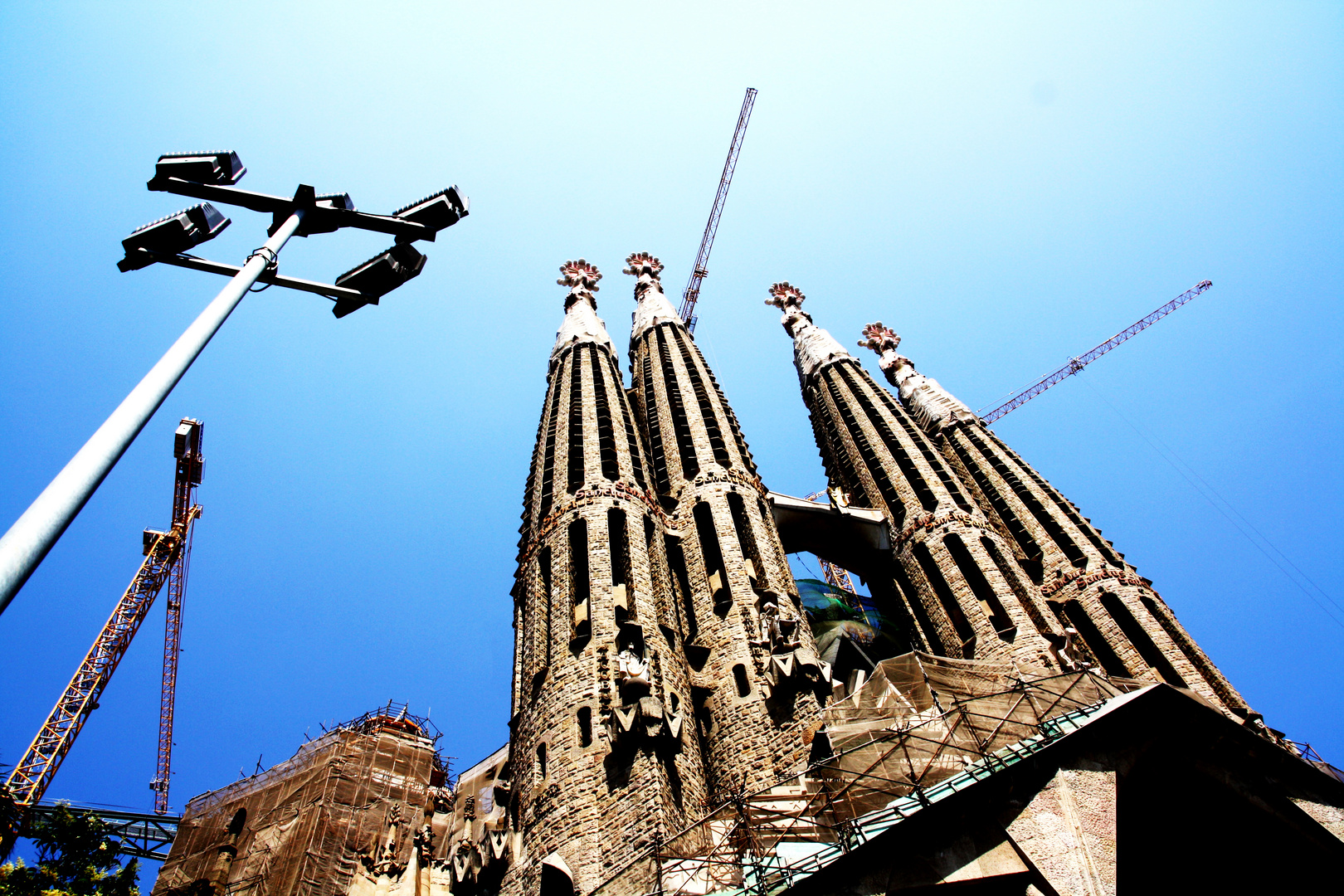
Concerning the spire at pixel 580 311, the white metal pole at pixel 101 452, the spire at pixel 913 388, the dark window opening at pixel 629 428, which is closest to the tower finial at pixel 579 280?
the spire at pixel 580 311

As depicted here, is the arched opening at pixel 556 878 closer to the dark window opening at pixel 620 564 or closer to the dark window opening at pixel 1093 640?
the dark window opening at pixel 620 564

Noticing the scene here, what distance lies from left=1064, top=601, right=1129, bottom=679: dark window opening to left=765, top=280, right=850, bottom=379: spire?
18.3 meters

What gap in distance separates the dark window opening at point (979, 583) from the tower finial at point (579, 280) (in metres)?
20.6

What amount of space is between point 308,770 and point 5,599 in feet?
77.4

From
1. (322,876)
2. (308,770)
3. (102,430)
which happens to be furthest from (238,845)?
(102,430)

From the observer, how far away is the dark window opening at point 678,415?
3027 centimetres

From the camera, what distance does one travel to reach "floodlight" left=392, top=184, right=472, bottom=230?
9523 mm

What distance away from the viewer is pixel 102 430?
6027mm

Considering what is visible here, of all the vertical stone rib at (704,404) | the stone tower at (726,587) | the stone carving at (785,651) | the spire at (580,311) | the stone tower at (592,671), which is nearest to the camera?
the stone tower at (592,671)

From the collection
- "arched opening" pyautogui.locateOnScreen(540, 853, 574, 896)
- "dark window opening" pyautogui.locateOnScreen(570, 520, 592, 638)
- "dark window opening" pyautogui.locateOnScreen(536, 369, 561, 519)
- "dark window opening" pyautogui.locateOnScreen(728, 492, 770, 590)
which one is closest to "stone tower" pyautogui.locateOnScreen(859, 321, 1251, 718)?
"dark window opening" pyautogui.locateOnScreen(728, 492, 770, 590)

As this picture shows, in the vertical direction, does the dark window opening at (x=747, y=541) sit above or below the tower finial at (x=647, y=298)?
below

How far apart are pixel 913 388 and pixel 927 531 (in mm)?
14658

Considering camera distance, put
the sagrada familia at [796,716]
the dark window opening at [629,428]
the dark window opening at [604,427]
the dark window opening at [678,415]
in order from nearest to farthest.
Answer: the sagrada familia at [796,716] < the dark window opening at [604,427] < the dark window opening at [629,428] < the dark window opening at [678,415]

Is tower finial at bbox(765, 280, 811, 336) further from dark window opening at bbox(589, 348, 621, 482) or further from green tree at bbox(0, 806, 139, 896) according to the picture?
green tree at bbox(0, 806, 139, 896)
